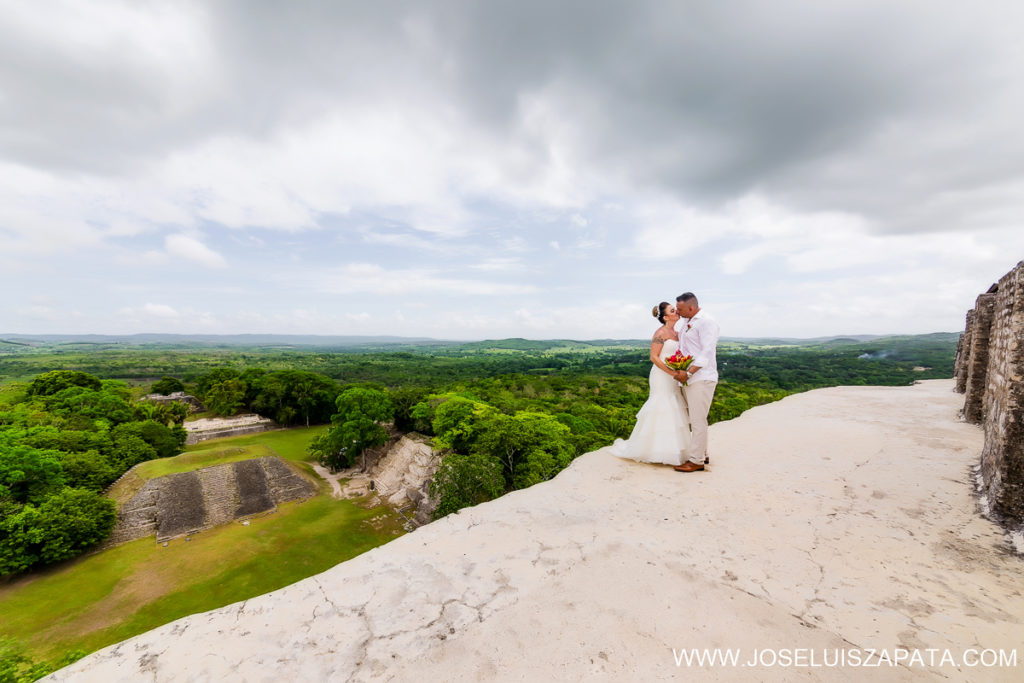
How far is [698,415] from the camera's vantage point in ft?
16.8

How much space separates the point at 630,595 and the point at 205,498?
26.5 meters

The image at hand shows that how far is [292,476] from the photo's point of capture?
2456cm

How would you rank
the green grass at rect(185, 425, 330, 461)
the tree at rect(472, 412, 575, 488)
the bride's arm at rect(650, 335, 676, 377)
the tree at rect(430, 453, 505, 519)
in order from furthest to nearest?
the green grass at rect(185, 425, 330, 461) < the tree at rect(472, 412, 575, 488) < the tree at rect(430, 453, 505, 519) < the bride's arm at rect(650, 335, 676, 377)

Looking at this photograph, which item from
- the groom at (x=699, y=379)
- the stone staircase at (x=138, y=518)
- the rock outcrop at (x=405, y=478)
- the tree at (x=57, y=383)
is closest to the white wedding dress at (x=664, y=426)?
the groom at (x=699, y=379)

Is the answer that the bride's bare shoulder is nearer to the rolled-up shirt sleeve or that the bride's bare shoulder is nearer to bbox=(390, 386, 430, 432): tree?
the rolled-up shirt sleeve

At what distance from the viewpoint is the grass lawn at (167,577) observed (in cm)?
1299

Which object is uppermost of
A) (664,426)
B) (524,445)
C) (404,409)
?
(664,426)

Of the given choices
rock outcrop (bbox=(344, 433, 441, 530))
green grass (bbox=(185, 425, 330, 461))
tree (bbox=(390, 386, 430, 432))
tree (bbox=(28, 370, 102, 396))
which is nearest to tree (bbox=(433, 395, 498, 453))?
rock outcrop (bbox=(344, 433, 441, 530))

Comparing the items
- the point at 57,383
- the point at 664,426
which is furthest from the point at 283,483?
the point at 57,383

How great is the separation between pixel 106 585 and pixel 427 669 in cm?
2219

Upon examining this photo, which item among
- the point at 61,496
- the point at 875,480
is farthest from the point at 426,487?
the point at 875,480

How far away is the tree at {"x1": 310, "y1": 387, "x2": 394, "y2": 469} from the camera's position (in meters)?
27.6

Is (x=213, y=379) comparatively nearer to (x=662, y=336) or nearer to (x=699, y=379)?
(x=662, y=336)

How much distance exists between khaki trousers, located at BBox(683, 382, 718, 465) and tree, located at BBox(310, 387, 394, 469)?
2681 centimetres
